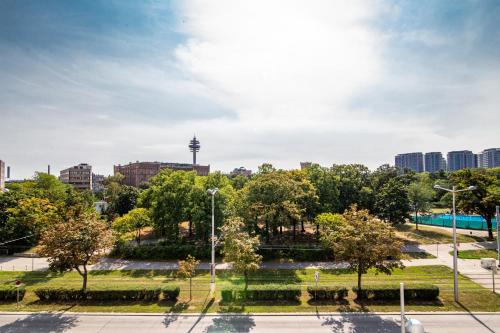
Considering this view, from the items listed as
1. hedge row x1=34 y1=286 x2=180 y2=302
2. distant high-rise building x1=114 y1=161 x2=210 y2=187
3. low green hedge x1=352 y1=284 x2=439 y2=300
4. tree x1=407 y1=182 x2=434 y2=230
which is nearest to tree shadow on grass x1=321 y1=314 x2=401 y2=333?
low green hedge x1=352 y1=284 x2=439 y2=300

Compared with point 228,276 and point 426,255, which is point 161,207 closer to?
point 228,276

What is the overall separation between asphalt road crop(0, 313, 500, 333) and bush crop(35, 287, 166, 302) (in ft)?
8.48

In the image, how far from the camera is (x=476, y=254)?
129ft

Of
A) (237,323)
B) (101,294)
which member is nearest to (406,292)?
(237,323)

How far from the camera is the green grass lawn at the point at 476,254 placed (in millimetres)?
38781

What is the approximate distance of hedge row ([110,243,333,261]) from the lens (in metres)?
39.2

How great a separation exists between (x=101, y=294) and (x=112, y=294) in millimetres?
876

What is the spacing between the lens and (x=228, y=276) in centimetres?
3219

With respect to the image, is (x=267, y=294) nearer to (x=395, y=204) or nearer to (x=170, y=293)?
(x=170, y=293)

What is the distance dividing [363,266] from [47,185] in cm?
7743

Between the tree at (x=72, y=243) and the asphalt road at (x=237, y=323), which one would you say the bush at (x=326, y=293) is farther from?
the tree at (x=72, y=243)

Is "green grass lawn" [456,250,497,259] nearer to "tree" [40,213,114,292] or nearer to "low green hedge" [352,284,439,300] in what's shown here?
"low green hedge" [352,284,439,300]

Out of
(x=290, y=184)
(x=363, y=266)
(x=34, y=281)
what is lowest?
(x=34, y=281)

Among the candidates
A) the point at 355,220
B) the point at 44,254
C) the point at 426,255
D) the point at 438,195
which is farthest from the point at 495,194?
the point at 44,254
